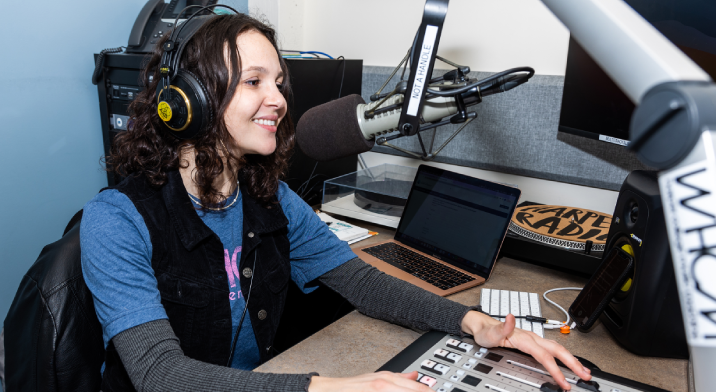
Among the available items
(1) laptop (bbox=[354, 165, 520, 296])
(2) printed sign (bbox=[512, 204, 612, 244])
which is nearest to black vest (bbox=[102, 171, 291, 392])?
(1) laptop (bbox=[354, 165, 520, 296])

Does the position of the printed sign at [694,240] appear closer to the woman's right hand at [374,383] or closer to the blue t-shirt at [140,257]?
the woman's right hand at [374,383]

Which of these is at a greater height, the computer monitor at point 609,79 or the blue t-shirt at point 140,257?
the computer monitor at point 609,79

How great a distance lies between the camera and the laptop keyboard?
0.99 meters

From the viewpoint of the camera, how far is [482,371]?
632mm

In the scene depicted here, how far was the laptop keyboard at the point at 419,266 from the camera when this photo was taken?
0.99 meters

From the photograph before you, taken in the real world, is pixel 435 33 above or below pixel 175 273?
above

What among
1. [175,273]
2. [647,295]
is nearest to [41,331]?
[175,273]

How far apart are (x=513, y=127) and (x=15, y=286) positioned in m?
1.44

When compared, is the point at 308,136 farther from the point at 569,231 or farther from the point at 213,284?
the point at 569,231

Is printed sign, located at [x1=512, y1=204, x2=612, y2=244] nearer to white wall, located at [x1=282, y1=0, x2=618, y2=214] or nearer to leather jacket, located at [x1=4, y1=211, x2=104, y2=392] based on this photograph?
white wall, located at [x1=282, y1=0, x2=618, y2=214]

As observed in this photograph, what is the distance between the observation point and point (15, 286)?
Result: 1.35 m

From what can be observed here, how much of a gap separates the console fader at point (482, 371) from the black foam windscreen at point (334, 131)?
34cm

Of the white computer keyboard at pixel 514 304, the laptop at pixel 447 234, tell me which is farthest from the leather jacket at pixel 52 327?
the white computer keyboard at pixel 514 304

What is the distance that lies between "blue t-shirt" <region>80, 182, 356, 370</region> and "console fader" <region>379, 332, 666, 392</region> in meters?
0.32
